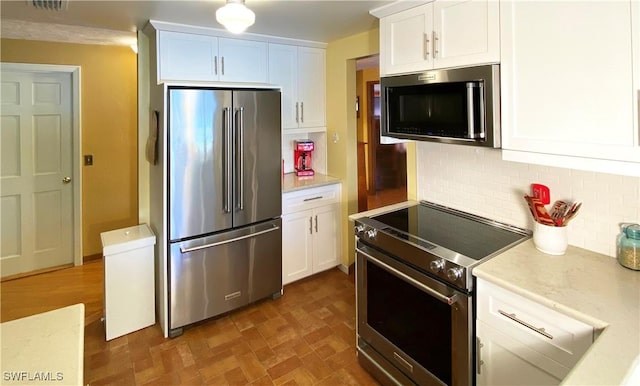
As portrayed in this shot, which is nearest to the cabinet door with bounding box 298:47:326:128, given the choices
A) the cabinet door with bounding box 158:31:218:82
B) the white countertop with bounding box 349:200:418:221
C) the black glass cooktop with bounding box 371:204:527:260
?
the cabinet door with bounding box 158:31:218:82

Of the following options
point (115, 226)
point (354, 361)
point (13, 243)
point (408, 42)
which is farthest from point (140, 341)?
point (408, 42)

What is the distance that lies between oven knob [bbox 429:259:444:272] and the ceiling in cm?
164

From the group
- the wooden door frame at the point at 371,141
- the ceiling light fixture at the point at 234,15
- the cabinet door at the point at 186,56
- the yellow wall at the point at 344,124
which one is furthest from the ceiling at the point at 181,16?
the wooden door frame at the point at 371,141

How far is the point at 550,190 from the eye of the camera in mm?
1873

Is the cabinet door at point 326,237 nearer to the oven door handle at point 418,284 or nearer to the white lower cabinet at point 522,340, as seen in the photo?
the oven door handle at point 418,284

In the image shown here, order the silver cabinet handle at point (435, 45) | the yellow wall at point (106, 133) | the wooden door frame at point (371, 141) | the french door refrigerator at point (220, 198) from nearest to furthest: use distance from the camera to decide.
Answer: the silver cabinet handle at point (435, 45) < the french door refrigerator at point (220, 198) < the yellow wall at point (106, 133) < the wooden door frame at point (371, 141)

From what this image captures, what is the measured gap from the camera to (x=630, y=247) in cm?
154

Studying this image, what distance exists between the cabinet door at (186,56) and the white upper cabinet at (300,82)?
0.56 m

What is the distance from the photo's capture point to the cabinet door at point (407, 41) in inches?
81.2

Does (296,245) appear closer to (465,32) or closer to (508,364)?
(508,364)

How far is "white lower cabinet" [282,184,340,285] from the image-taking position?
324 cm

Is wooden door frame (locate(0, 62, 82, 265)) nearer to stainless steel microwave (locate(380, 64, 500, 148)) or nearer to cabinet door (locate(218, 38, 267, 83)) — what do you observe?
cabinet door (locate(218, 38, 267, 83))

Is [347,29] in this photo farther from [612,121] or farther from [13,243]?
[13,243]

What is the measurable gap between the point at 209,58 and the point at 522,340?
2.78 metres
